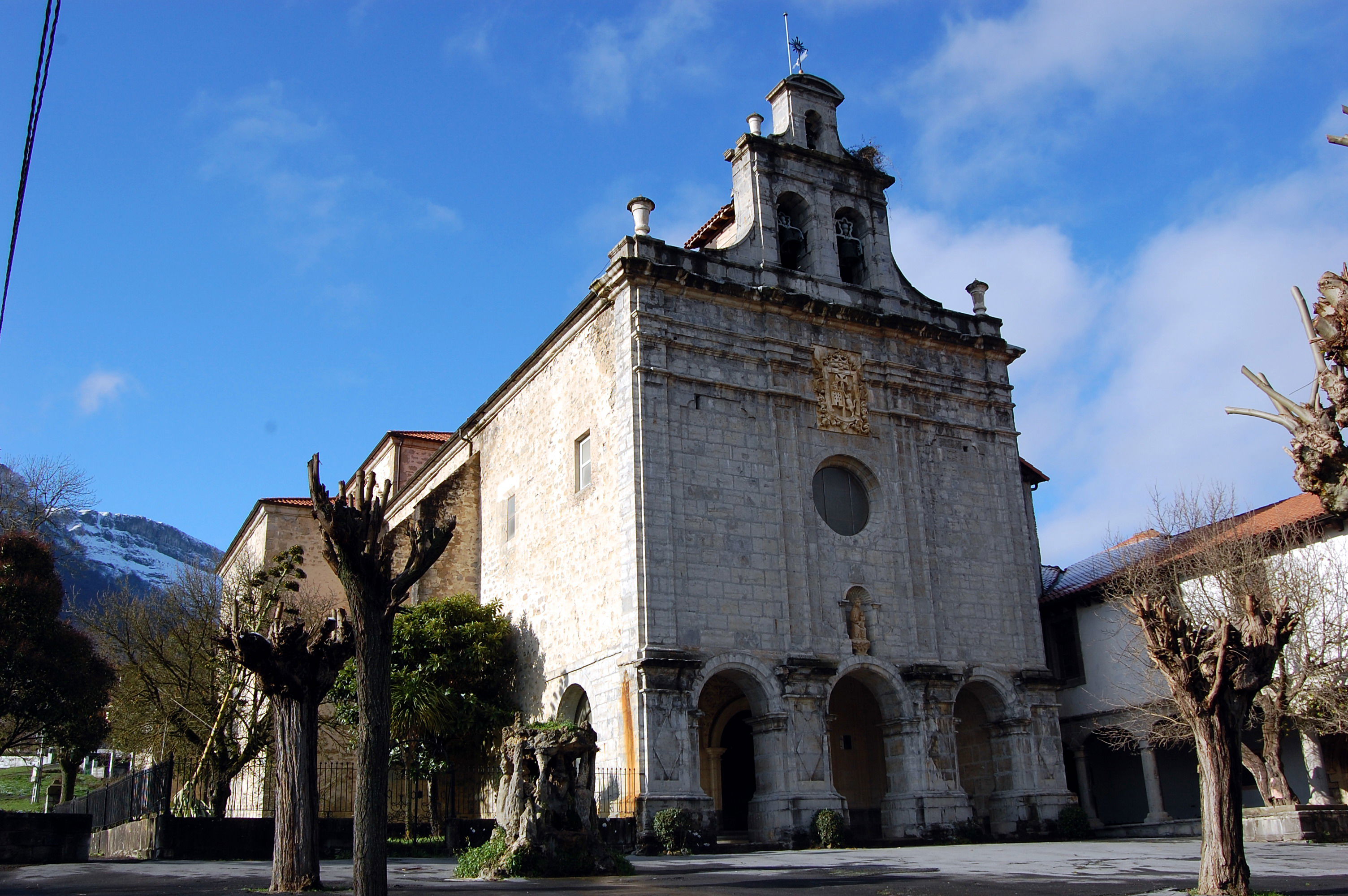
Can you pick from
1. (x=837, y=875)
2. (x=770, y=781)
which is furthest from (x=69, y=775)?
(x=837, y=875)

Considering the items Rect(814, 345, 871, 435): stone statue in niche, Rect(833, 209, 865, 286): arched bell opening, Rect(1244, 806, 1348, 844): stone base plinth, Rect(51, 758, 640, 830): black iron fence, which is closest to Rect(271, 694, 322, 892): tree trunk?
Rect(51, 758, 640, 830): black iron fence

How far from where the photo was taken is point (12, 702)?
859 inches

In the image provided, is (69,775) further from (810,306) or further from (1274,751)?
(1274,751)

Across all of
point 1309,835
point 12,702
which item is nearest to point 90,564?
point 12,702

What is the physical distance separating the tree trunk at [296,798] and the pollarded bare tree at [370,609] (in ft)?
4.96

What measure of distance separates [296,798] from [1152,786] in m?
20.1

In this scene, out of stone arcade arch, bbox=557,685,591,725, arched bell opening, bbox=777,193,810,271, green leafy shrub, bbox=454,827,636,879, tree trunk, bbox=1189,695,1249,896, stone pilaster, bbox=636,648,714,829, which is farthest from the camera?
arched bell opening, bbox=777,193,810,271

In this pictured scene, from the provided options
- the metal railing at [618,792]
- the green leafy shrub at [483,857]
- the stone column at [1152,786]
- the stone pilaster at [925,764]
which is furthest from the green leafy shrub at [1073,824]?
the green leafy shrub at [483,857]

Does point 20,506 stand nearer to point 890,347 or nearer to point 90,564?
point 890,347

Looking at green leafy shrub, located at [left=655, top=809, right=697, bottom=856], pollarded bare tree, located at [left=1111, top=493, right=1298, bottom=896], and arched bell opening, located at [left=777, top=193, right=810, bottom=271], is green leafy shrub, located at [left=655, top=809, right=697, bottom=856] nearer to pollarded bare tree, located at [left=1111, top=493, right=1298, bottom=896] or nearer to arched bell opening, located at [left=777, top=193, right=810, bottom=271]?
pollarded bare tree, located at [left=1111, top=493, right=1298, bottom=896]

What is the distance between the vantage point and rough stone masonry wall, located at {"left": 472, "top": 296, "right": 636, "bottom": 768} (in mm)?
21375

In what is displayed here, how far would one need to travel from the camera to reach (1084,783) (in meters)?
26.6

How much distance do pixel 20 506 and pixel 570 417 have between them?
20266 millimetres

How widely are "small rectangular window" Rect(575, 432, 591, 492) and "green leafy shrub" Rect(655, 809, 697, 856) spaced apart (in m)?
7.54
